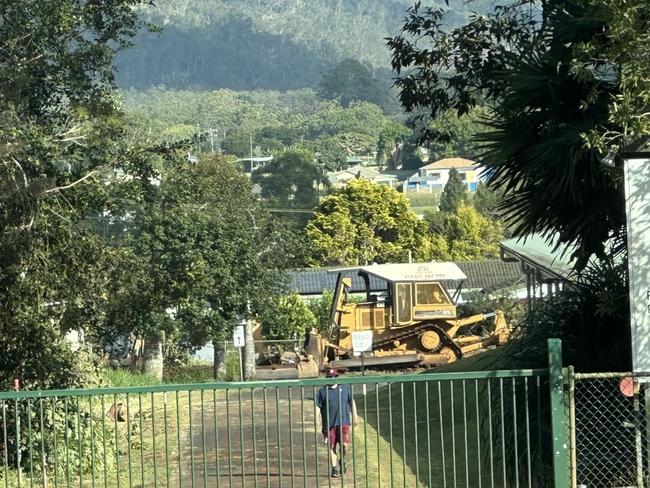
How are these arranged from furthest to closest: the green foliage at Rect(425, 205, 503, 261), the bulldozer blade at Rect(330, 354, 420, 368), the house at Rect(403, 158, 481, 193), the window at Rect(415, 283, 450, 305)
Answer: the house at Rect(403, 158, 481, 193), the green foliage at Rect(425, 205, 503, 261), the window at Rect(415, 283, 450, 305), the bulldozer blade at Rect(330, 354, 420, 368)

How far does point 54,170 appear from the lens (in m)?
14.7

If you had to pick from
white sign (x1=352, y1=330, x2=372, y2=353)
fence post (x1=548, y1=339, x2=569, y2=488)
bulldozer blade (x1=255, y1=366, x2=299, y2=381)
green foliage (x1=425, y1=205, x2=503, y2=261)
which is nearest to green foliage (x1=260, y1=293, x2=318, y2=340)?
bulldozer blade (x1=255, y1=366, x2=299, y2=381)

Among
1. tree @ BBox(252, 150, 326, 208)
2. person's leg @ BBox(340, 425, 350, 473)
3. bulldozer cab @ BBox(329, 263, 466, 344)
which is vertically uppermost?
tree @ BBox(252, 150, 326, 208)

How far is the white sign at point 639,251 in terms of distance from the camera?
8.98 metres

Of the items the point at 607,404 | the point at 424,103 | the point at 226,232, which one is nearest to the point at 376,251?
the point at 226,232

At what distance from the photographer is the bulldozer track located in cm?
3856

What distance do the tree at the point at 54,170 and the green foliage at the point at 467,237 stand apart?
62.0m

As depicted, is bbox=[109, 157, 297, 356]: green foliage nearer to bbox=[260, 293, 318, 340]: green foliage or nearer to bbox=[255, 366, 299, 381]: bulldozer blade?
bbox=[255, 366, 299, 381]: bulldozer blade

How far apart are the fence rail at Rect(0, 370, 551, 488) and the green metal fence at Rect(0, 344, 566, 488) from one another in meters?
0.02

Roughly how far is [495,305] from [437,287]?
34.8 ft

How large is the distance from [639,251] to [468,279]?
5382 centimetres

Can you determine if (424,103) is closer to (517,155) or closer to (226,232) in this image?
(517,155)

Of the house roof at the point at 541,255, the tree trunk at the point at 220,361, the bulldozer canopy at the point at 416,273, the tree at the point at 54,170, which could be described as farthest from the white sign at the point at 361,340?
the tree trunk at the point at 220,361

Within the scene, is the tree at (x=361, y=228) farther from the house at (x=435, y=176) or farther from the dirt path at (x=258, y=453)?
the house at (x=435, y=176)
